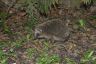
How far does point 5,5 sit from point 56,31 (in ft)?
4.27

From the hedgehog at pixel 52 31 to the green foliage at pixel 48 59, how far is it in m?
0.42

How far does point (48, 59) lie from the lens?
4480 millimetres

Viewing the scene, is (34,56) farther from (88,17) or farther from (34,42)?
(88,17)

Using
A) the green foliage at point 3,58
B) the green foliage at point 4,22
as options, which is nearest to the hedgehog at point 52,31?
the green foliage at point 4,22

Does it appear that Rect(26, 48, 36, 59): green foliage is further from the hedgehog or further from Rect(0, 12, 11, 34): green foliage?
Rect(0, 12, 11, 34): green foliage

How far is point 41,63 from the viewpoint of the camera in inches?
173

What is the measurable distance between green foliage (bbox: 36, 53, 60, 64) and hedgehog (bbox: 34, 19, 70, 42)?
0.42m

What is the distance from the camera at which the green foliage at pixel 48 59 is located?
4429 mm

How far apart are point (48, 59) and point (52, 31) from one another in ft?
1.99

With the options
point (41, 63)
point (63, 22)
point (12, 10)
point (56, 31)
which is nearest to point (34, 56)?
point (41, 63)

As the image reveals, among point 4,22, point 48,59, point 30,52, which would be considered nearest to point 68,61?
point 48,59

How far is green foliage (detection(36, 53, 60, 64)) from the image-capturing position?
174 inches

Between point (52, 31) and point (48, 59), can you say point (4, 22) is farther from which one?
point (48, 59)

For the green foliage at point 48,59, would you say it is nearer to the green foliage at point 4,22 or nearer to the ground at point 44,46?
the ground at point 44,46
